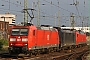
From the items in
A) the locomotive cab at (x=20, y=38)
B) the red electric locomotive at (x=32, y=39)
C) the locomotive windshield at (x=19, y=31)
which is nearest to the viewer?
the locomotive cab at (x=20, y=38)

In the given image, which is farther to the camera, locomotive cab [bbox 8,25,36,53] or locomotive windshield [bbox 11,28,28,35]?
locomotive windshield [bbox 11,28,28,35]

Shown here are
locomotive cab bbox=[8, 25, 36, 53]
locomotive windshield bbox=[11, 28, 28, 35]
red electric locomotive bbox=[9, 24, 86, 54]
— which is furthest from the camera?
locomotive windshield bbox=[11, 28, 28, 35]

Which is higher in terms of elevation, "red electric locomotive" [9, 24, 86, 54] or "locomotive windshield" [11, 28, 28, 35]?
"locomotive windshield" [11, 28, 28, 35]

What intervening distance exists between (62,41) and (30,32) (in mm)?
13886

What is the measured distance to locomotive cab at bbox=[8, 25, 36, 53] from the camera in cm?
2242

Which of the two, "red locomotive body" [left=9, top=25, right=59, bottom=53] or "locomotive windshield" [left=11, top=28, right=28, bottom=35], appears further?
"locomotive windshield" [left=11, top=28, right=28, bottom=35]

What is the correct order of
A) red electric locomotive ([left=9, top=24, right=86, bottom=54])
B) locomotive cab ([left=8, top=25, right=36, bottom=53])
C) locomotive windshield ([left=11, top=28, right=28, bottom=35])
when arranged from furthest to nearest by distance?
1. locomotive windshield ([left=11, top=28, right=28, bottom=35])
2. red electric locomotive ([left=9, top=24, right=86, bottom=54])
3. locomotive cab ([left=8, top=25, right=36, bottom=53])

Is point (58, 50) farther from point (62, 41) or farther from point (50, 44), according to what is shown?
point (50, 44)

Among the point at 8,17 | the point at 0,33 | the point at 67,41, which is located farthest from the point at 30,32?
the point at 8,17

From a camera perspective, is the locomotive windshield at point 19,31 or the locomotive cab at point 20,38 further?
the locomotive windshield at point 19,31

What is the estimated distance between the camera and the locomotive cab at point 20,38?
73.6 ft

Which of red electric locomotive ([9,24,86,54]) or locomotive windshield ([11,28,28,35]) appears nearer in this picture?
red electric locomotive ([9,24,86,54])

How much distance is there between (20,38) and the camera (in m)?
22.7

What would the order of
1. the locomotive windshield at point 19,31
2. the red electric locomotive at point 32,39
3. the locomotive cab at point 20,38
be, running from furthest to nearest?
the locomotive windshield at point 19,31
the red electric locomotive at point 32,39
the locomotive cab at point 20,38
